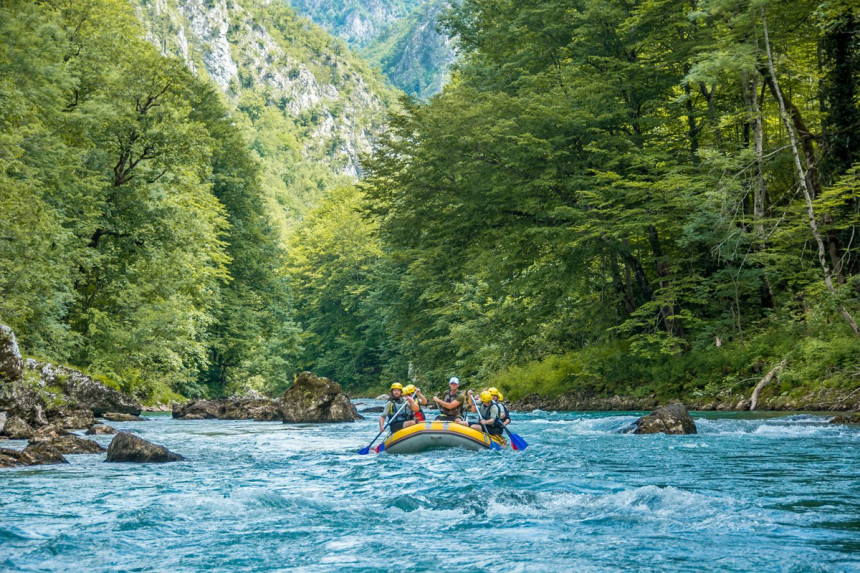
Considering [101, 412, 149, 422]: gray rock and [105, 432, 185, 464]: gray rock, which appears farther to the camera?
[101, 412, 149, 422]: gray rock

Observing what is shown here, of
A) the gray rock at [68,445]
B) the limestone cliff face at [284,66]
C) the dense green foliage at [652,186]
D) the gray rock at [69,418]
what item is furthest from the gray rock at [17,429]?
the limestone cliff face at [284,66]

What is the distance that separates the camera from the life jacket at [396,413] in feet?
47.3

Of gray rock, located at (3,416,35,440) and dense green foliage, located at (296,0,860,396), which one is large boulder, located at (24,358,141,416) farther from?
dense green foliage, located at (296,0,860,396)

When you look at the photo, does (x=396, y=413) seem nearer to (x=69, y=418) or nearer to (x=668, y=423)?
(x=668, y=423)

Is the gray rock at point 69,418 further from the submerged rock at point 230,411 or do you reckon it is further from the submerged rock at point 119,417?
the submerged rock at point 230,411

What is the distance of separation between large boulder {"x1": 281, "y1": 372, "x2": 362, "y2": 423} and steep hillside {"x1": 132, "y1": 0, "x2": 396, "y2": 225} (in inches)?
4046

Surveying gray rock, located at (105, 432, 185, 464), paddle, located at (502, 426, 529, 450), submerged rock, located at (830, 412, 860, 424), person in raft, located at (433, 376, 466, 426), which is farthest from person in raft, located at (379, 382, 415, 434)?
submerged rock, located at (830, 412, 860, 424)

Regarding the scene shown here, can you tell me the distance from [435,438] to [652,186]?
9176mm

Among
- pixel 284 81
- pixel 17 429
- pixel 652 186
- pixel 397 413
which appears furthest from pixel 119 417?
pixel 284 81

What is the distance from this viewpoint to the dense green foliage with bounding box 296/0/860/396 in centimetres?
1741

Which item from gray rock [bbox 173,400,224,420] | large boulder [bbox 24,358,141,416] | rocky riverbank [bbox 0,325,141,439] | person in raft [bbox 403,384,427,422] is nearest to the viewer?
person in raft [bbox 403,384,427,422]

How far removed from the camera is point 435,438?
13.0 m

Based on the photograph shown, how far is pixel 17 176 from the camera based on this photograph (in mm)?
21922

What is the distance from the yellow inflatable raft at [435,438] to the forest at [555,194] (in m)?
7.55
